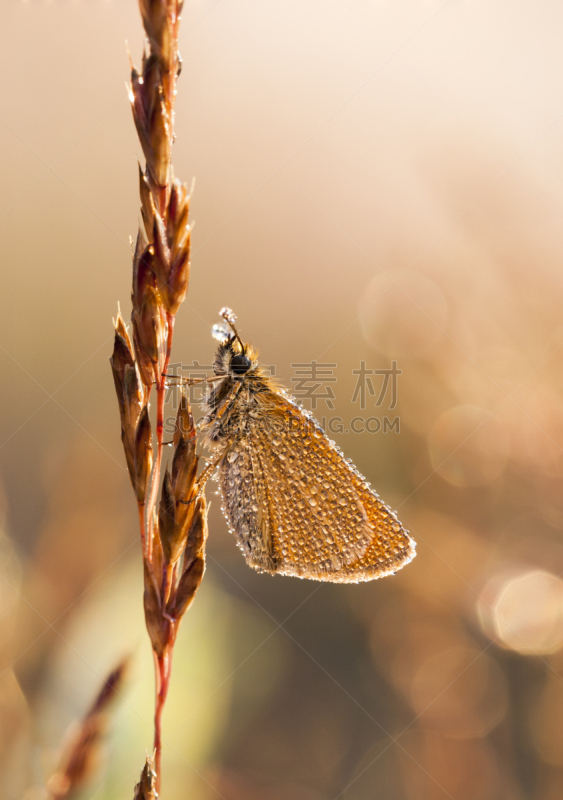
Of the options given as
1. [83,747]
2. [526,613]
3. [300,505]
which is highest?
[300,505]

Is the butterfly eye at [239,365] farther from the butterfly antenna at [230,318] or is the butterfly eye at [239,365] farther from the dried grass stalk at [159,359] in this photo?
the dried grass stalk at [159,359]

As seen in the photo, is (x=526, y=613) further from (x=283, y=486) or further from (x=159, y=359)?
(x=159, y=359)

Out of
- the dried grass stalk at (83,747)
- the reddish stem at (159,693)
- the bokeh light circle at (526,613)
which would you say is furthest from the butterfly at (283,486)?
the bokeh light circle at (526,613)

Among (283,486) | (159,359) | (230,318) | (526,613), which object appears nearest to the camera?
(159,359)

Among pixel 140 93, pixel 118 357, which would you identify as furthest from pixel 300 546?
pixel 140 93

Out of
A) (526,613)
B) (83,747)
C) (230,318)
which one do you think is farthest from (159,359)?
(526,613)

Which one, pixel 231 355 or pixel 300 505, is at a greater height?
pixel 231 355
